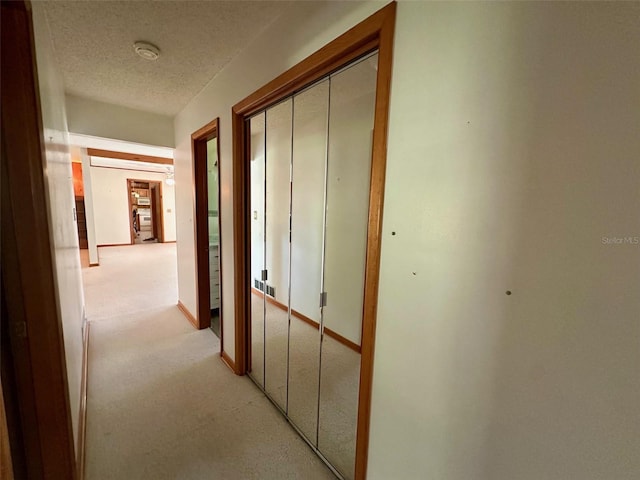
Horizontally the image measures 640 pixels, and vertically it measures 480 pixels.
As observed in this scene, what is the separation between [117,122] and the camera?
2.87 meters

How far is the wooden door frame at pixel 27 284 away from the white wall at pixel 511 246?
4.14ft

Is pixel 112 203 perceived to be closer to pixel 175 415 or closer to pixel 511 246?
pixel 175 415

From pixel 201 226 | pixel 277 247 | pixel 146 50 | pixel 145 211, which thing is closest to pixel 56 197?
pixel 146 50

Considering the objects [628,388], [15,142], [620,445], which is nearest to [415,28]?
[628,388]

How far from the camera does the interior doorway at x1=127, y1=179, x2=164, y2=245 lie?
8.67 m

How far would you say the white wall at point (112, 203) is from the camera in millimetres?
7723

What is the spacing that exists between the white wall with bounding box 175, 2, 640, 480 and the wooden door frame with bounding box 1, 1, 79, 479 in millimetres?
1263

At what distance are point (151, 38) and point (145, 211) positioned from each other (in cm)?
1063

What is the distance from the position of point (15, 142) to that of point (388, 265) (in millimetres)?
1371

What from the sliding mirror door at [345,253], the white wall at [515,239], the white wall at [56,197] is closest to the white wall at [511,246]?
the white wall at [515,239]

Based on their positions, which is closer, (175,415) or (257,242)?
(175,415)

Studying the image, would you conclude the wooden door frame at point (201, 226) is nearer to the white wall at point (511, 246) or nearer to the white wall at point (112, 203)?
the white wall at point (511, 246)

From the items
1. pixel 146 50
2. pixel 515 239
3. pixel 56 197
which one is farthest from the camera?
pixel 146 50

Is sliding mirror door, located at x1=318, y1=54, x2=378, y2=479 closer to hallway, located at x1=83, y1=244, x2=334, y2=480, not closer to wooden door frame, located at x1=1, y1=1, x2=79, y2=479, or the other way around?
hallway, located at x1=83, y1=244, x2=334, y2=480
